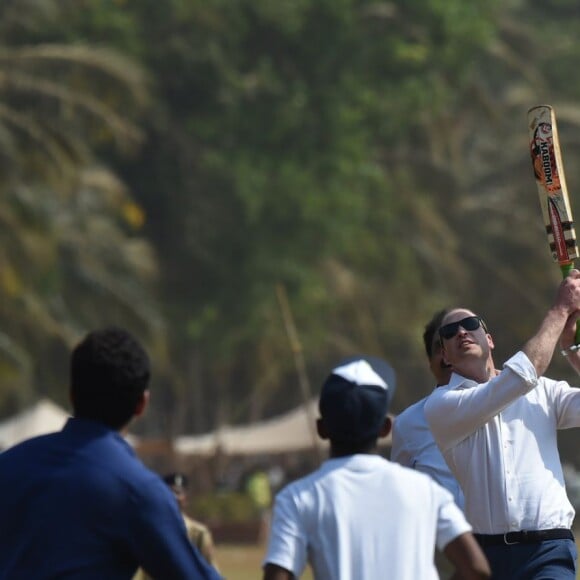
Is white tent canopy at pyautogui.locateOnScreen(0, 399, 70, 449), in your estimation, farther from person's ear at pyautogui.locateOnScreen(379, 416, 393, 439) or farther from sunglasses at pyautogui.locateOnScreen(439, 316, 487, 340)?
person's ear at pyautogui.locateOnScreen(379, 416, 393, 439)

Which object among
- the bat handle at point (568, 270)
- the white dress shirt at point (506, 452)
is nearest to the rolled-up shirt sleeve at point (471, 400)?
the white dress shirt at point (506, 452)

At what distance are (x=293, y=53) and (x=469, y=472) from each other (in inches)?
1454

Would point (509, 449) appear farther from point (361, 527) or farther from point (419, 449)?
point (361, 527)

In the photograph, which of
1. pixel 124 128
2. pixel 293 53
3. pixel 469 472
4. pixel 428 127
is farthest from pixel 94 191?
pixel 469 472

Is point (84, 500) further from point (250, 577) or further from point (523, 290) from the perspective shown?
point (523, 290)

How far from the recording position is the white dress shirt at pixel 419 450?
611cm

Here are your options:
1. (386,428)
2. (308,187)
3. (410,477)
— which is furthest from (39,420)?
(410,477)

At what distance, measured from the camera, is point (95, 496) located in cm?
430

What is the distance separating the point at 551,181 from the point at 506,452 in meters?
1.08

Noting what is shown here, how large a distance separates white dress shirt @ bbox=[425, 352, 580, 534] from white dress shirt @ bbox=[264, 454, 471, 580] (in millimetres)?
1748

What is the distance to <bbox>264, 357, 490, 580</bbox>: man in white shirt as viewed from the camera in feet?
14.5

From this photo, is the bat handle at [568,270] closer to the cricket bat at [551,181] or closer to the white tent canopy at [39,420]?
the cricket bat at [551,181]

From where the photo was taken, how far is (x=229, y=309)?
41.1 metres

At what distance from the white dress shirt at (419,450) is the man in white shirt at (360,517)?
157 cm
